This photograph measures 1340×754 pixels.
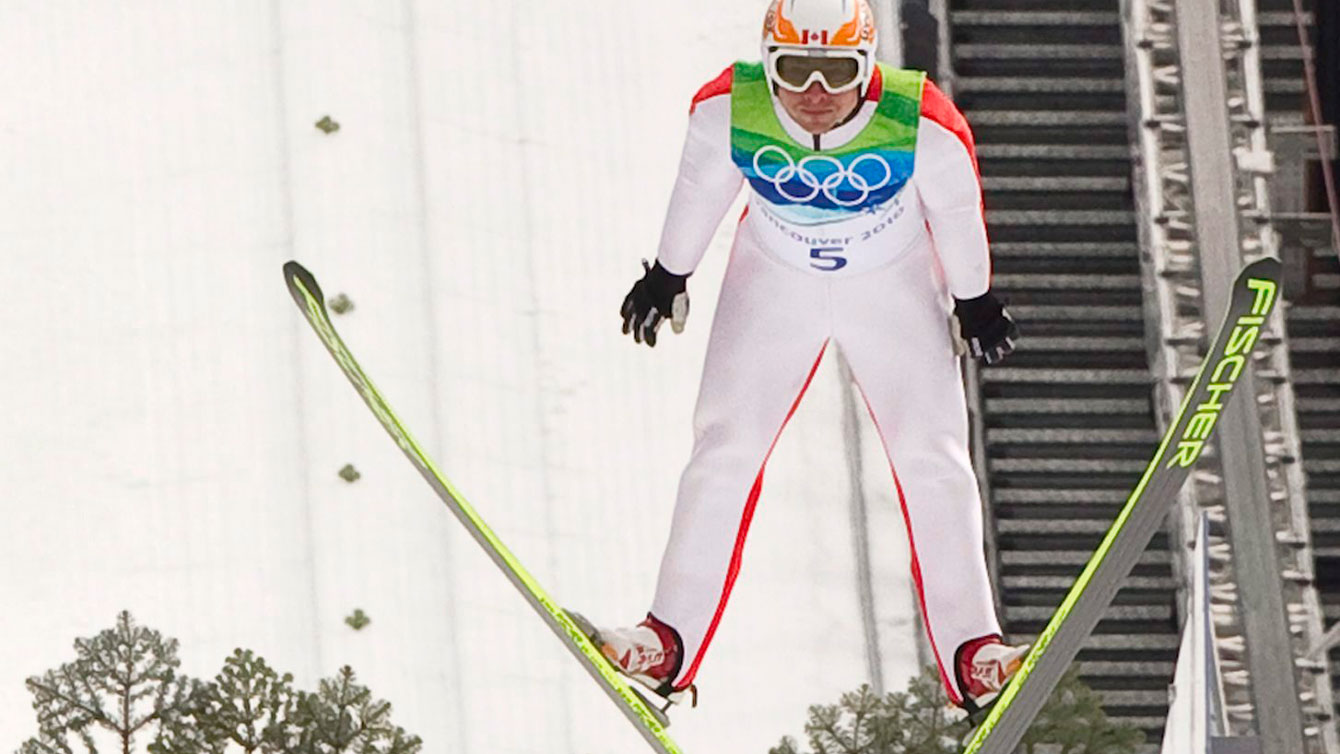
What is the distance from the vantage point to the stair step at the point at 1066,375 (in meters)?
17.4

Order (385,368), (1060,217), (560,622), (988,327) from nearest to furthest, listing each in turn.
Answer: (988,327), (560,622), (385,368), (1060,217)

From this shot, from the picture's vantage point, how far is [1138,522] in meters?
11.5

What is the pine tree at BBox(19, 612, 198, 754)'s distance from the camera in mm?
13789

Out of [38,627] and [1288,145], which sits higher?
[1288,145]

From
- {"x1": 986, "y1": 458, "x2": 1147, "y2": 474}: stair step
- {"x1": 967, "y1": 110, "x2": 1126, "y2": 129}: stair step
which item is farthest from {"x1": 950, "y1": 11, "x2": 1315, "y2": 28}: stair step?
{"x1": 986, "y1": 458, "x2": 1147, "y2": 474}: stair step

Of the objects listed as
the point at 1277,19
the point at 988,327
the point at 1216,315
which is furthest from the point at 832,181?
the point at 1277,19

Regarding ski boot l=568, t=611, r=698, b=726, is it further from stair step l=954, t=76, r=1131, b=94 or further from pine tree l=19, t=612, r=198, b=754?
stair step l=954, t=76, r=1131, b=94

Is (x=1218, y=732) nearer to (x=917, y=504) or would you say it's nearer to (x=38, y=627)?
(x=917, y=504)

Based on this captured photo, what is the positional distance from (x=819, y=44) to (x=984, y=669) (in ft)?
6.53

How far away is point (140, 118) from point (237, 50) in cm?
53

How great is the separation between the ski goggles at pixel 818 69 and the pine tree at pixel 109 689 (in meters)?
3.78

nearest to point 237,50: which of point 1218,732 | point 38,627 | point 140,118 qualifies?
point 140,118

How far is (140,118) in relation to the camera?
17609 mm

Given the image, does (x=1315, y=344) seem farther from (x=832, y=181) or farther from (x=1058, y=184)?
(x=832, y=181)
